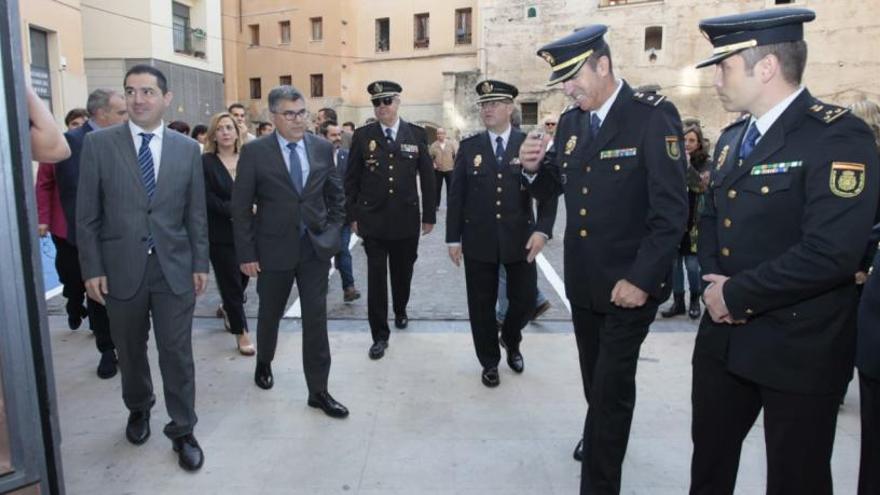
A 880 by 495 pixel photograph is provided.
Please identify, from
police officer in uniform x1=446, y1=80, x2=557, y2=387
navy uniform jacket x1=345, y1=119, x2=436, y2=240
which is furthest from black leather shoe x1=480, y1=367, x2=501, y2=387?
navy uniform jacket x1=345, y1=119, x2=436, y2=240

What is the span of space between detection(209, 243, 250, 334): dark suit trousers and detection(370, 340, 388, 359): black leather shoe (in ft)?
Result: 3.42

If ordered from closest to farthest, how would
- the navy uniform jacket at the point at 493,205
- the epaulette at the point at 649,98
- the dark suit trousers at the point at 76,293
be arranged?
1. the epaulette at the point at 649,98
2. the navy uniform jacket at the point at 493,205
3. the dark suit trousers at the point at 76,293

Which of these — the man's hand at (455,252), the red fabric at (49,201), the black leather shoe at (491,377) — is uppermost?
the red fabric at (49,201)

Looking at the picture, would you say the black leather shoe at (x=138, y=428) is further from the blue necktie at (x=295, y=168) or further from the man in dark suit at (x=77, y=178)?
the blue necktie at (x=295, y=168)

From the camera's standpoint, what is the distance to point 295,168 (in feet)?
12.9

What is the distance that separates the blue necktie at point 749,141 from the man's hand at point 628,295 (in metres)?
0.68

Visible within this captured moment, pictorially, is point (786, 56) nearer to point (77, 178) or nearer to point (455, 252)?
point (455, 252)

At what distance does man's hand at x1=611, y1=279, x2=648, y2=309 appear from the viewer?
8.64ft

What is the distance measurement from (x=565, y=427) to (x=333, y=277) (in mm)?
4501

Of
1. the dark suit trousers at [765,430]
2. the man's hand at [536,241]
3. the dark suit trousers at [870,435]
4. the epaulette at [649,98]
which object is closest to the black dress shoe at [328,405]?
the man's hand at [536,241]

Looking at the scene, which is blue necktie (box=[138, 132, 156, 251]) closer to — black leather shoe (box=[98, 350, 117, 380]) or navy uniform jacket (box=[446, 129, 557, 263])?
black leather shoe (box=[98, 350, 117, 380])

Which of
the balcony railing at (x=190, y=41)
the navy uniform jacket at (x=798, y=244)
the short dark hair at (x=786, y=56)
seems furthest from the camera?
the balcony railing at (x=190, y=41)

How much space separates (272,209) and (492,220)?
1447mm

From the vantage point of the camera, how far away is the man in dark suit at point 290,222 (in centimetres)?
386
